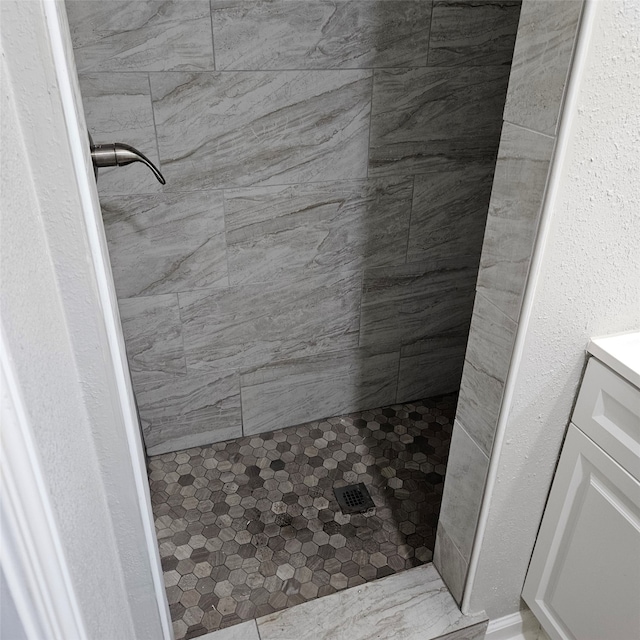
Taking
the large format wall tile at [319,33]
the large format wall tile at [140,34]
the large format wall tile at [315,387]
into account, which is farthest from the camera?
the large format wall tile at [315,387]

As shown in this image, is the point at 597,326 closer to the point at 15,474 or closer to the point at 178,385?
the point at 15,474

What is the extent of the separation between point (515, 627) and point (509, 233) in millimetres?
1055

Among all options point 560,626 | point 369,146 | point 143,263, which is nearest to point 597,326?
point 560,626

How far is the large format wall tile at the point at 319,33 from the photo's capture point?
154 cm

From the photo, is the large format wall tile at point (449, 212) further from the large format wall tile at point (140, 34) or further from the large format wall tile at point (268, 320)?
the large format wall tile at point (140, 34)

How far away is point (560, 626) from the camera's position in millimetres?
1382

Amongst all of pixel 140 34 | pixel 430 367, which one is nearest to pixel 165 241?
pixel 140 34

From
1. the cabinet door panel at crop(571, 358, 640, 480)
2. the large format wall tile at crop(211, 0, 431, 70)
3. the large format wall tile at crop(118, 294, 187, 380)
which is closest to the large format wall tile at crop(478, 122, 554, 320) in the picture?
the cabinet door panel at crop(571, 358, 640, 480)

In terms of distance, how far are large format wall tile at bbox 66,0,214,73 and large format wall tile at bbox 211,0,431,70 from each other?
5cm

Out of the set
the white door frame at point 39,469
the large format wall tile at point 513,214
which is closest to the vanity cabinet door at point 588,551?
the large format wall tile at point 513,214

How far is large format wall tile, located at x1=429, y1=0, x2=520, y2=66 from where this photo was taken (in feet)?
5.56

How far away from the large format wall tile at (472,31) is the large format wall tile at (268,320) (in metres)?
0.71

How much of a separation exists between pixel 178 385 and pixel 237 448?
32cm

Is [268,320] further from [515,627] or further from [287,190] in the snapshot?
[515,627]
